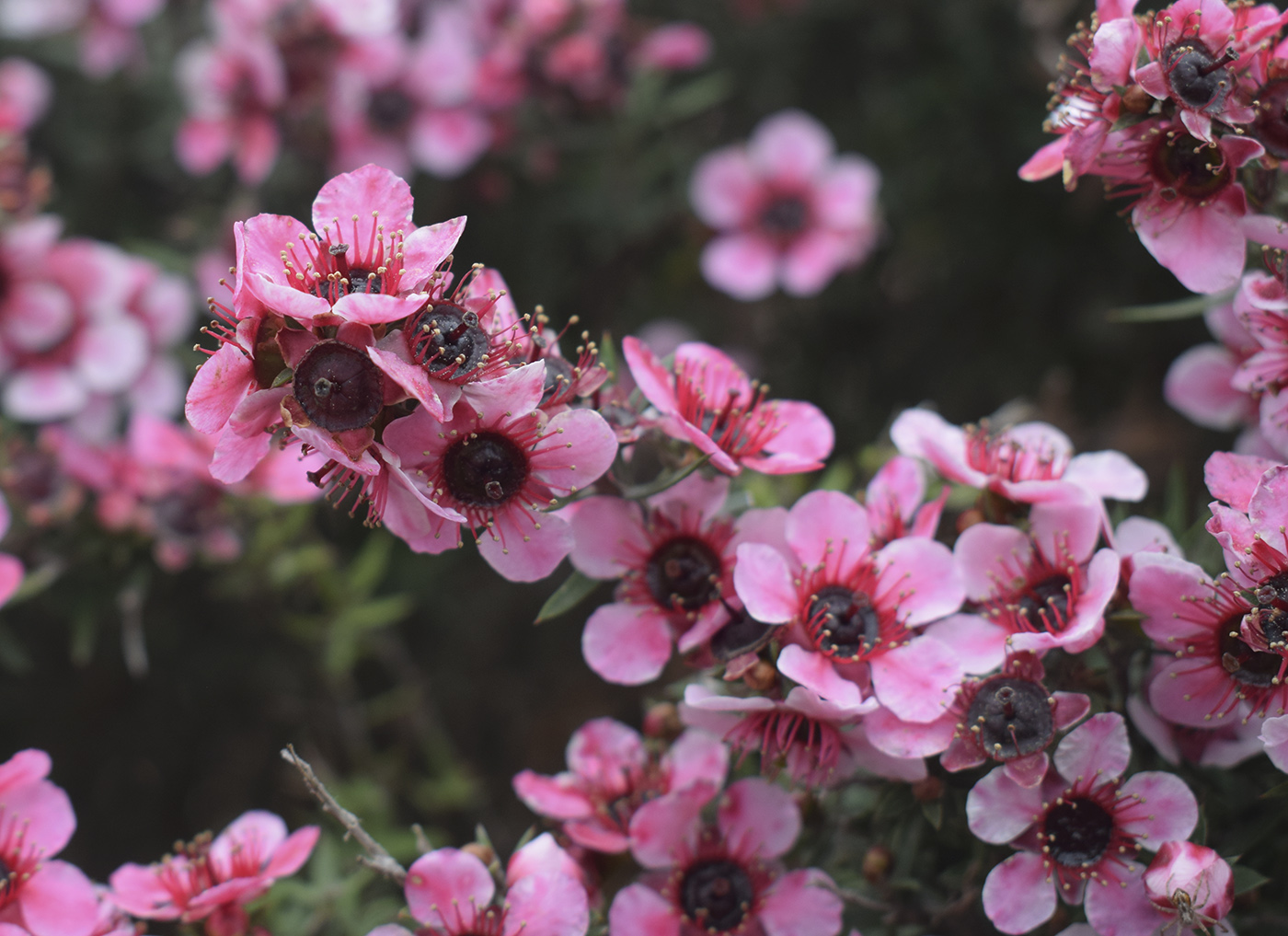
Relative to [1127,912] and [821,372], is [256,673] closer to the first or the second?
[821,372]

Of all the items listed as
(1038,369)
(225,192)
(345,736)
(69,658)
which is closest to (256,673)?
(345,736)

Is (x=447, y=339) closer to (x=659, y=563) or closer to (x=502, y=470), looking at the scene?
(x=502, y=470)

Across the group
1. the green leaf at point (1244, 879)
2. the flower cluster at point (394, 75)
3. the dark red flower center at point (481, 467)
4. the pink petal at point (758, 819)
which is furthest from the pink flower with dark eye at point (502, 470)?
the flower cluster at point (394, 75)

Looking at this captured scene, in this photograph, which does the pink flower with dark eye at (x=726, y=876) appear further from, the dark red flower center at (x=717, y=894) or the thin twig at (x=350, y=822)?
the thin twig at (x=350, y=822)

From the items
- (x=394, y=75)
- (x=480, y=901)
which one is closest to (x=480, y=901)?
(x=480, y=901)

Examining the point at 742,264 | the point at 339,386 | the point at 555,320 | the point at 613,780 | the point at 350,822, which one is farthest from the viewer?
the point at 555,320

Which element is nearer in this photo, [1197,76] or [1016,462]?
[1197,76]

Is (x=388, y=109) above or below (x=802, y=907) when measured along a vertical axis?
above
